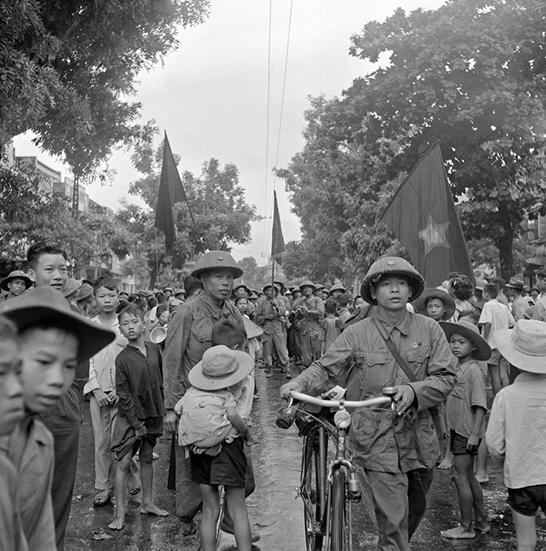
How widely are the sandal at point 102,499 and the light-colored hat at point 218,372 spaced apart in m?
2.18

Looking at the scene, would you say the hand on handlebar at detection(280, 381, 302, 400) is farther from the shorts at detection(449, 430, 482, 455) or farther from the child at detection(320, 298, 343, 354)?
the child at detection(320, 298, 343, 354)

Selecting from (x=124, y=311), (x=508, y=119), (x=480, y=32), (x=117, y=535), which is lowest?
(x=117, y=535)

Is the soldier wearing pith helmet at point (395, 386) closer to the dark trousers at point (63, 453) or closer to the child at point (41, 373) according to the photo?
the dark trousers at point (63, 453)

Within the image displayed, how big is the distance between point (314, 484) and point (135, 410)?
5.93 feet

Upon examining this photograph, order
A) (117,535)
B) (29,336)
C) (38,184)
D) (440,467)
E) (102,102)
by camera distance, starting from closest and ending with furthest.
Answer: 1. (29,336)
2. (117,535)
3. (440,467)
4. (102,102)
5. (38,184)

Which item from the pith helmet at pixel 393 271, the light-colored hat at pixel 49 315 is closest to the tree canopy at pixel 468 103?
the pith helmet at pixel 393 271

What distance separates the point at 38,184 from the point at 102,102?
13.3 feet

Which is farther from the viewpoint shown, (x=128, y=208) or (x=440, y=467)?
(x=128, y=208)

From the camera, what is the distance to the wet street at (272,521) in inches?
204

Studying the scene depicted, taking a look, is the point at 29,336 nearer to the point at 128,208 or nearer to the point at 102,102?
the point at 102,102

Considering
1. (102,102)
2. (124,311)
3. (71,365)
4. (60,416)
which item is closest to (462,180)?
(102,102)

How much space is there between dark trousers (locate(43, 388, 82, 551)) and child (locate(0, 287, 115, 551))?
6.79 feet

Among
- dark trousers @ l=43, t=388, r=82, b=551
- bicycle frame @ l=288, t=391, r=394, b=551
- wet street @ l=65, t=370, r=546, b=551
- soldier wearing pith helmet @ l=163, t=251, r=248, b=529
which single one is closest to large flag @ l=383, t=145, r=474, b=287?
wet street @ l=65, t=370, r=546, b=551

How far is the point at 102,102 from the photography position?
14.5 metres
